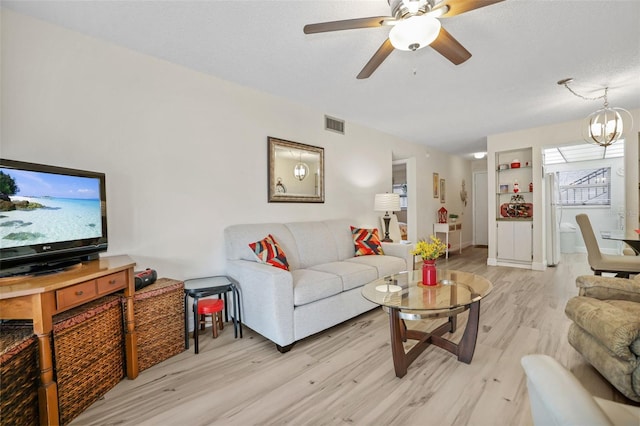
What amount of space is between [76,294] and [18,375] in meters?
0.39

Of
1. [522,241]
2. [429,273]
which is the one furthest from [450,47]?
[522,241]

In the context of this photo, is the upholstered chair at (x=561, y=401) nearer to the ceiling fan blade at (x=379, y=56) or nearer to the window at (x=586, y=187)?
the ceiling fan blade at (x=379, y=56)

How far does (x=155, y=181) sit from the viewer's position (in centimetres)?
247

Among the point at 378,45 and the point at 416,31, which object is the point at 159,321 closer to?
the point at 416,31

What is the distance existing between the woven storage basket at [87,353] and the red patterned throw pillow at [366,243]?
256 centimetres

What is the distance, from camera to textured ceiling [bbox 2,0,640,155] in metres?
1.89

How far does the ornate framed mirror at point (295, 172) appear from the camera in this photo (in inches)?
131

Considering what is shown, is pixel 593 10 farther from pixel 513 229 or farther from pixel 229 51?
pixel 513 229

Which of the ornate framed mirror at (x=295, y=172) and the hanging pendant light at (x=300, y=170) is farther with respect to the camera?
the hanging pendant light at (x=300, y=170)

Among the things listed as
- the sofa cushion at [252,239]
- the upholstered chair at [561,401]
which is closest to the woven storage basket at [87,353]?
the sofa cushion at [252,239]

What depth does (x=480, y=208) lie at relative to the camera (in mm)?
7852

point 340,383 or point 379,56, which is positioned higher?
point 379,56

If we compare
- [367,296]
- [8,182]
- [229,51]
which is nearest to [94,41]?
[229,51]

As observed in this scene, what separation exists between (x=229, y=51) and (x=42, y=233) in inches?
74.0
